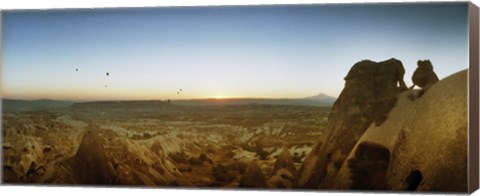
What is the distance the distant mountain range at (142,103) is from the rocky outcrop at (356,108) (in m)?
0.18

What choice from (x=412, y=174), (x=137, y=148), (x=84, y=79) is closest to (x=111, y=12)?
(x=84, y=79)

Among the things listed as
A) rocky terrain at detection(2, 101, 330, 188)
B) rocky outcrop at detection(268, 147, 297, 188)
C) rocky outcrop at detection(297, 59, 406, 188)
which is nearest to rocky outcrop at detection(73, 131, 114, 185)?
rocky terrain at detection(2, 101, 330, 188)

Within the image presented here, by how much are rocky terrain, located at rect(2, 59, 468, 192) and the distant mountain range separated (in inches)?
0.9

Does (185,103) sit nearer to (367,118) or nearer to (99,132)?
(99,132)

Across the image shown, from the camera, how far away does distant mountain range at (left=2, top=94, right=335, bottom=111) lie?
891 cm

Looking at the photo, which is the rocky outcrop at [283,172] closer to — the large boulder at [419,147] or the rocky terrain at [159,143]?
the rocky terrain at [159,143]

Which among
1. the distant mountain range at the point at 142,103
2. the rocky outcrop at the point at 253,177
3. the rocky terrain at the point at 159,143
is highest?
the distant mountain range at the point at 142,103

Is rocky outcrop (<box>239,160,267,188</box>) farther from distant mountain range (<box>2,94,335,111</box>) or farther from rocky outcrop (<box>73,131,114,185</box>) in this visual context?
rocky outcrop (<box>73,131,114,185</box>)

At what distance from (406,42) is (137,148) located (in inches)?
107

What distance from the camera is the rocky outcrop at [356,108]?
8.66 metres

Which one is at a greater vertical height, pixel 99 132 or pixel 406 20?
pixel 406 20

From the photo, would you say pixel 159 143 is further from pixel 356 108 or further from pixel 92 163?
pixel 356 108

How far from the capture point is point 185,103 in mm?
9172

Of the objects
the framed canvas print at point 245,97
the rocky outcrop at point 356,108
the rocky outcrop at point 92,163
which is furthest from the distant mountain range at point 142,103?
the rocky outcrop at point 92,163
